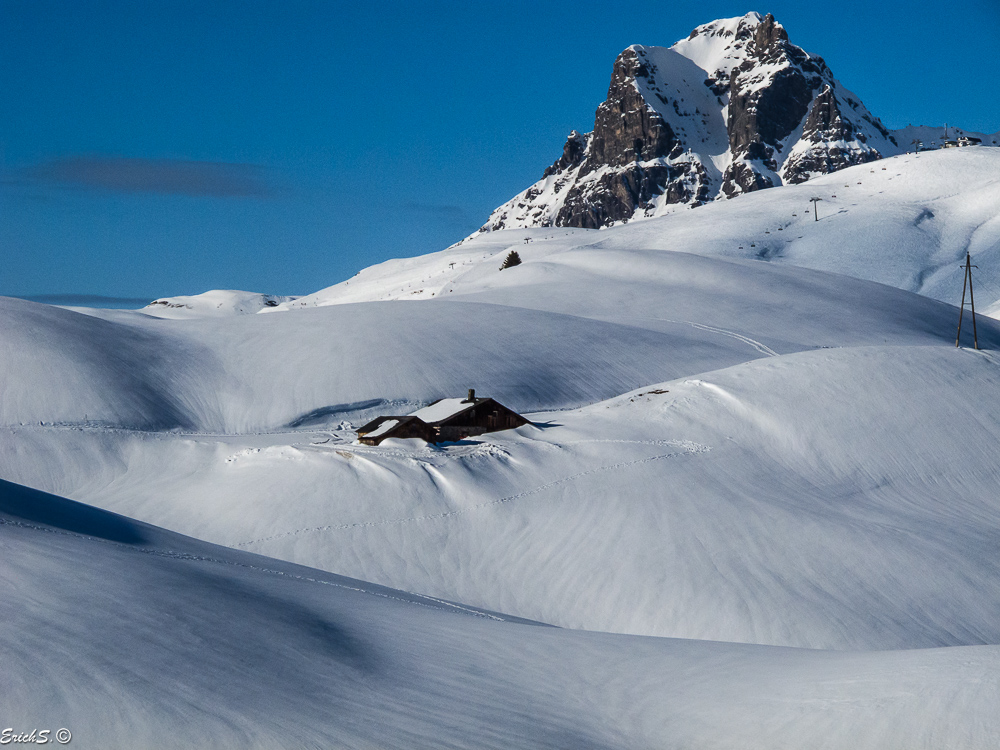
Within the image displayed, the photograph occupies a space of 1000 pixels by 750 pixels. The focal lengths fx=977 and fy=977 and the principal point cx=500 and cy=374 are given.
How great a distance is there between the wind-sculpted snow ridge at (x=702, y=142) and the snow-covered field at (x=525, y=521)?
4241 inches

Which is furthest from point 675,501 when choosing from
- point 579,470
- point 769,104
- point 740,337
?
point 769,104

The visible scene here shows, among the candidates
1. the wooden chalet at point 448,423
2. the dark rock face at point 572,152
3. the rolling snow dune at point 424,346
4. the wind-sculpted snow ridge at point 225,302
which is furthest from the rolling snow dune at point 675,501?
the dark rock face at point 572,152

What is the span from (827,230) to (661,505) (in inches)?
2350

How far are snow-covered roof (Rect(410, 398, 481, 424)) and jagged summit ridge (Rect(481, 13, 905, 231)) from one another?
446ft

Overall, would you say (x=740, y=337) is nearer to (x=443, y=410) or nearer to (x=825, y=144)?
(x=443, y=410)

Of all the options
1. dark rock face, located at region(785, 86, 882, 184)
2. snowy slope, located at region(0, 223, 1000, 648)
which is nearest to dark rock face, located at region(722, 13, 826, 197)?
dark rock face, located at region(785, 86, 882, 184)

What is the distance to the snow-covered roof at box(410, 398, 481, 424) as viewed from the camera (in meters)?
29.3

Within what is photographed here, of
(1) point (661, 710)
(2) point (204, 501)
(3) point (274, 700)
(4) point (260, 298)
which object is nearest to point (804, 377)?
(2) point (204, 501)

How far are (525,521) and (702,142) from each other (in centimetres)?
17470

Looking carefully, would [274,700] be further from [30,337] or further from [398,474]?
[30,337]

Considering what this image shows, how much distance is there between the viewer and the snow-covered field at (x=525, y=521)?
8.89m

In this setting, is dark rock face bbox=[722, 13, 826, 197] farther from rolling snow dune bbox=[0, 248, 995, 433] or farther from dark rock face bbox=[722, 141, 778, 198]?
rolling snow dune bbox=[0, 248, 995, 433]

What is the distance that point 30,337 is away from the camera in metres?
37.5

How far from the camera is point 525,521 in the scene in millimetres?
24281
